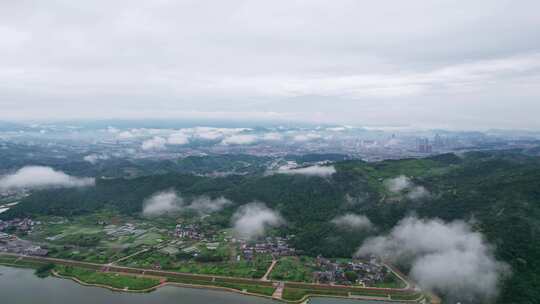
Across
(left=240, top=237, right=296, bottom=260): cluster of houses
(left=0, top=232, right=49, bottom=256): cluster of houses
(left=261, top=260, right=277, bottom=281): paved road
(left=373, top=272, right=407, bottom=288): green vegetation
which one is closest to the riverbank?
(left=261, top=260, right=277, bottom=281): paved road

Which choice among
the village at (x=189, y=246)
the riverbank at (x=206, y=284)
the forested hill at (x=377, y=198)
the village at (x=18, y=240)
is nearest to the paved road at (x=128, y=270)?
the riverbank at (x=206, y=284)

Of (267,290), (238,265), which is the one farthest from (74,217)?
(267,290)

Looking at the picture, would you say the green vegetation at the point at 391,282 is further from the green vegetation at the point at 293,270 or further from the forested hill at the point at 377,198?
the forested hill at the point at 377,198

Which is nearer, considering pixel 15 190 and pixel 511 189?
pixel 511 189

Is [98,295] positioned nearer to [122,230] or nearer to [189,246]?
[189,246]

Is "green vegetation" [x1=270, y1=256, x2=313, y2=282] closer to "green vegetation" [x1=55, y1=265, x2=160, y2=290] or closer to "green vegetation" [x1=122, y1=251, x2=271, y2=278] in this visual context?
"green vegetation" [x1=122, y1=251, x2=271, y2=278]

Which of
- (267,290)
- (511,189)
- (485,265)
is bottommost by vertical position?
(267,290)

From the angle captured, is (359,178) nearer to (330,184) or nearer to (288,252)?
(330,184)

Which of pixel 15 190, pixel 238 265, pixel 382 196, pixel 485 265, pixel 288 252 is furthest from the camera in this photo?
pixel 15 190

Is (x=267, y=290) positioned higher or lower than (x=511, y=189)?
lower
